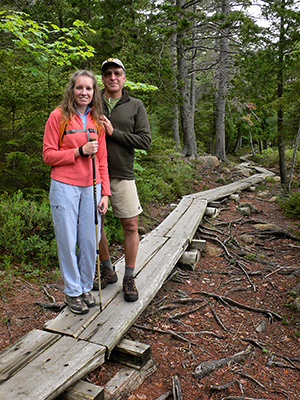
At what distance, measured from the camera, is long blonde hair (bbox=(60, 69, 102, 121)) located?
316cm

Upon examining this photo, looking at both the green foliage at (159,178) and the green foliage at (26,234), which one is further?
the green foliage at (159,178)

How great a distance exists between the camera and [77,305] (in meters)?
3.39

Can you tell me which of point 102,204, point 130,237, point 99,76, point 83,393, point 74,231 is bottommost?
point 83,393

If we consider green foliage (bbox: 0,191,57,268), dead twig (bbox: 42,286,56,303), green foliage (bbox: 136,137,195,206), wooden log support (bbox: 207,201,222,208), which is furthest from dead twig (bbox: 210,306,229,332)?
wooden log support (bbox: 207,201,222,208)

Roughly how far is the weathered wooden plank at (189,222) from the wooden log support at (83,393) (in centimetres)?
388

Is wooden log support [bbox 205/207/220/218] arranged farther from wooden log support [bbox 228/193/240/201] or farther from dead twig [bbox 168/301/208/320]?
dead twig [bbox 168/301/208/320]

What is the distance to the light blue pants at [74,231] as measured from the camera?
3.16 m

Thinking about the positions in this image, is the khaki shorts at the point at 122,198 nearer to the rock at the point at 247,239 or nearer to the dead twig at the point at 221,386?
the dead twig at the point at 221,386

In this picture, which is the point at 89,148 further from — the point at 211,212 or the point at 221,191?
the point at 221,191

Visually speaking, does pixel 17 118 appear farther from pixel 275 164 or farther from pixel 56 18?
pixel 275 164

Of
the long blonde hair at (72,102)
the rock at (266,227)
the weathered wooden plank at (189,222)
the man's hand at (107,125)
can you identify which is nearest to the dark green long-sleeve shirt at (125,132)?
the man's hand at (107,125)

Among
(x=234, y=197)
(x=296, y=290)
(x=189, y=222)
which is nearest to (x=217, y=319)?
(x=296, y=290)

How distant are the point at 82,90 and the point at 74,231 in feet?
4.91

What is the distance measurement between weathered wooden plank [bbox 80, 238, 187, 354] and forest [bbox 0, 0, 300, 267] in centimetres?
160
